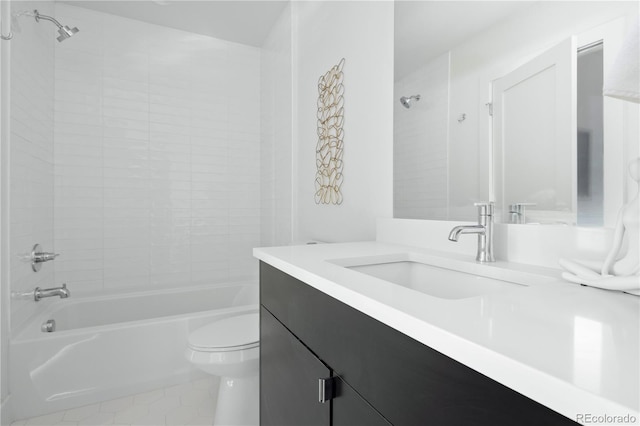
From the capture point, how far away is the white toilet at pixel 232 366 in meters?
1.49

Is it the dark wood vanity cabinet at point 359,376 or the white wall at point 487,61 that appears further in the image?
the white wall at point 487,61

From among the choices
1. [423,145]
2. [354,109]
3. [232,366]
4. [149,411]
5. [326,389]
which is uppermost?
[354,109]

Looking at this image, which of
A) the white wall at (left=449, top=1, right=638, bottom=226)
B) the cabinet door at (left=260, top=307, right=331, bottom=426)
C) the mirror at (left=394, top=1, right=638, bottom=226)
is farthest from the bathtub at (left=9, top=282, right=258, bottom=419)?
the white wall at (left=449, top=1, right=638, bottom=226)

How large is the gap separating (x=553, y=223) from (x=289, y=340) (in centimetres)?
→ 79

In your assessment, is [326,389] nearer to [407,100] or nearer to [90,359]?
[407,100]

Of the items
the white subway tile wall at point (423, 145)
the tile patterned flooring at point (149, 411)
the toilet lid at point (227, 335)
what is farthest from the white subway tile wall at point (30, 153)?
the white subway tile wall at point (423, 145)

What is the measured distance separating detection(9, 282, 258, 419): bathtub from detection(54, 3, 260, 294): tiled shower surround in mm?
575

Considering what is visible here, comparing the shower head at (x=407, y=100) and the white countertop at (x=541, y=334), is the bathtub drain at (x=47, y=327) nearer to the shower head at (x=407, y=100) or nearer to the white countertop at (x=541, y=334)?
the white countertop at (x=541, y=334)

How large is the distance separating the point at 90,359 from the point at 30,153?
1287 mm

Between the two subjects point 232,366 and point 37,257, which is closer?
point 232,366

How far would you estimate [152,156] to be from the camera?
2.83m

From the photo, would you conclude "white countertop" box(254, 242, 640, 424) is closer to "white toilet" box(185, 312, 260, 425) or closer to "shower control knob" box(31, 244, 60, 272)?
"white toilet" box(185, 312, 260, 425)

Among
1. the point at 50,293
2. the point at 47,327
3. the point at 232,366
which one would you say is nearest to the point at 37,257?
the point at 50,293

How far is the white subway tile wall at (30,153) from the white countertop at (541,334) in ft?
6.51
